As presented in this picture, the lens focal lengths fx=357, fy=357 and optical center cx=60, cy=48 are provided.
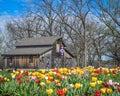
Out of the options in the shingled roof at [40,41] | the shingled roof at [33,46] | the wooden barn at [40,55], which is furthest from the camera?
the shingled roof at [40,41]

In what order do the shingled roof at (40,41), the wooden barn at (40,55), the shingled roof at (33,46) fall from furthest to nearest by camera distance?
the shingled roof at (40,41) < the shingled roof at (33,46) < the wooden barn at (40,55)

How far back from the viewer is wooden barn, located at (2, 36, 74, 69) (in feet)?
189

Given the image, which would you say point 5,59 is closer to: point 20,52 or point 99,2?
point 20,52

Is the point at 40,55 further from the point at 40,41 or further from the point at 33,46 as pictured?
the point at 33,46

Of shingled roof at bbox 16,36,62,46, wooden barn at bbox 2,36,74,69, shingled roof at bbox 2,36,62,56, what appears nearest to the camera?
wooden barn at bbox 2,36,74,69

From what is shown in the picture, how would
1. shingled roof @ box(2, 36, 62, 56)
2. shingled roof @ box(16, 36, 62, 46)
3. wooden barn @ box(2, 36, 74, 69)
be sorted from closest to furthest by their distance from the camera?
wooden barn @ box(2, 36, 74, 69) → shingled roof @ box(2, 36, 62, 56) → shingled roof @ box(16, 36, 62, 46)

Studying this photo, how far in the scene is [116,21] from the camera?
36656 millimetres

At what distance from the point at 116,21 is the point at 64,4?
60.3 ft

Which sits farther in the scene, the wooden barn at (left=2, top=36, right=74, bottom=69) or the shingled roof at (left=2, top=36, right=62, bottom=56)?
the shingled roof at (left=2, top=36, right=62, bottom=56)

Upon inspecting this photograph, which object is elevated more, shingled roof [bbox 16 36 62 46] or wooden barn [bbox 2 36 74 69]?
shingled roof [bbox 16 36 62 46]

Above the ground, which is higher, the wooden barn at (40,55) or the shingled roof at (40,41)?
the shingled roof at (40,41)

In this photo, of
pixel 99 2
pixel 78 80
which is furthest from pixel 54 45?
pixel 78 80

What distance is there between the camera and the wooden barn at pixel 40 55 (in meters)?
57.7

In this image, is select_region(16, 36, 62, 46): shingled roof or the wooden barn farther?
select_region(16, 36, 62, 46): shingled roof
